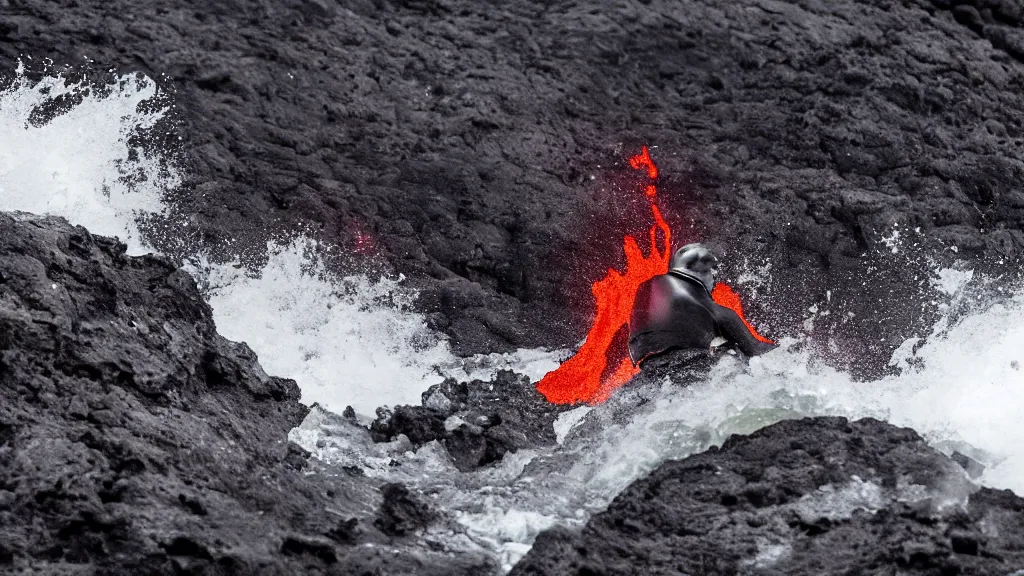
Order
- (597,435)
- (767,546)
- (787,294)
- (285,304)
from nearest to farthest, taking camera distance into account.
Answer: (767,546) < (597,435) < (285,304) < (787,294)

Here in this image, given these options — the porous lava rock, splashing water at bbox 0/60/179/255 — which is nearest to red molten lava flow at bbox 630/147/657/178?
the porous lava rock

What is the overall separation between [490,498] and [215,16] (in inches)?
240

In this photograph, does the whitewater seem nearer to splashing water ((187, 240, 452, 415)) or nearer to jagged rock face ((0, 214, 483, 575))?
splashing water ((187, 240, 452, 415))

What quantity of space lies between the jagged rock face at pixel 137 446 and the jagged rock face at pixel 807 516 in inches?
29.8

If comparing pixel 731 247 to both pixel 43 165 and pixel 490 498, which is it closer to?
pixel 490 498

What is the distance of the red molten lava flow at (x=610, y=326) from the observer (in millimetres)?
8438

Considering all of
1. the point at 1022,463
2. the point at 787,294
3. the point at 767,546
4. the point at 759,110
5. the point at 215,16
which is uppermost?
the point at 215,16

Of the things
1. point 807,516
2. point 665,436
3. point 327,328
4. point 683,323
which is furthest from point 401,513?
point 327,328

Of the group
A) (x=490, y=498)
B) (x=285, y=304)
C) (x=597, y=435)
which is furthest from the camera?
(x=285, y=304)

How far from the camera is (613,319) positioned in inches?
359

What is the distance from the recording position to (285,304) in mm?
8539

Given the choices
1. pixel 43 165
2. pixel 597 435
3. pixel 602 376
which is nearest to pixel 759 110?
pixel 602 376

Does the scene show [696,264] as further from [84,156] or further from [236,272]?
[84,156]

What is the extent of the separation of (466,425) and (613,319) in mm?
3179
